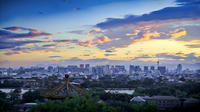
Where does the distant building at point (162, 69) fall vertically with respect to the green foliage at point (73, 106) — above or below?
below

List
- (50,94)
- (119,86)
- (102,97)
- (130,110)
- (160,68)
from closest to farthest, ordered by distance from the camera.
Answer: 1. (50,94)
2. (130,110)
3. (102,97)
4. (119,86)
5. (160,68)

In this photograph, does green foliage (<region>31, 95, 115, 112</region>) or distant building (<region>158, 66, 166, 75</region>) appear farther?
distant building (<region>158, 66, 166, 75</region>)

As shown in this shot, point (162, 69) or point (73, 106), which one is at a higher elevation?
point (73, 106)

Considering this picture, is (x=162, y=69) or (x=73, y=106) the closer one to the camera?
(x=73, y=106)

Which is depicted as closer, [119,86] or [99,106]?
[99,106]

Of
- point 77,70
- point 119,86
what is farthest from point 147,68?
point 119,86

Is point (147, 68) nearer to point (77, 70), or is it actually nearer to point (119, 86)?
point (77, 70)

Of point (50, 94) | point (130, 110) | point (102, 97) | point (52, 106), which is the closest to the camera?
point (52, 106)

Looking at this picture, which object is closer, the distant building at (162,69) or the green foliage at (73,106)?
the green foliage at (73,106)

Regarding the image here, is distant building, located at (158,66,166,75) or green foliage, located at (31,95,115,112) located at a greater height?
green foliage, located at (31,95,115,112)

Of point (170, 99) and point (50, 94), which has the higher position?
point (50, 94)

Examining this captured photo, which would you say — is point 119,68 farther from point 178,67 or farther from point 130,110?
point 130,110
